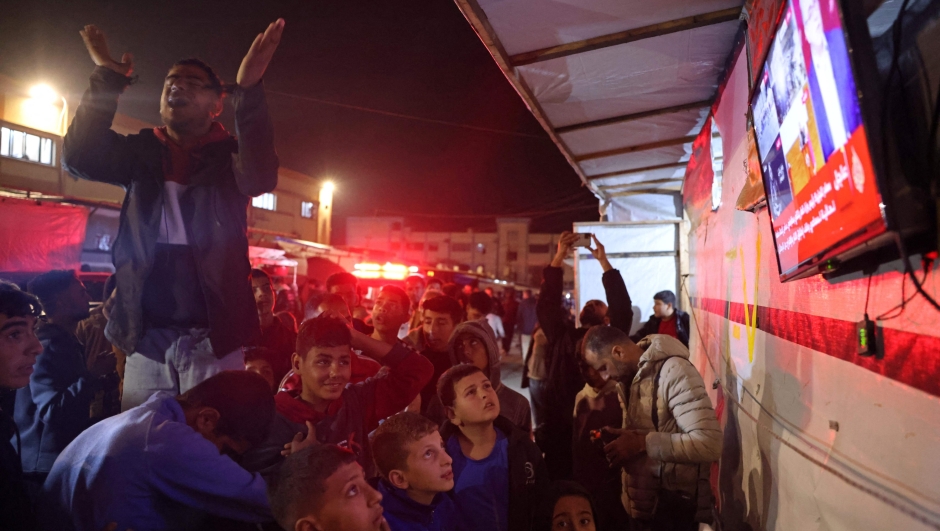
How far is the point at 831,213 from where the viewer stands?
175 centimetres

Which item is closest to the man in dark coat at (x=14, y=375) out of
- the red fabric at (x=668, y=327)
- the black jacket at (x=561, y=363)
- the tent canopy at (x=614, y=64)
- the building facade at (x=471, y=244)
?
the tent canopy at (x=614, y=64)

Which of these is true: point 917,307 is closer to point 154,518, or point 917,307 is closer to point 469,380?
point 469,380

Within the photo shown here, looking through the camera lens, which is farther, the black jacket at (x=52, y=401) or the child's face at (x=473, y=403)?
the black jacket at (x=52, y=401)

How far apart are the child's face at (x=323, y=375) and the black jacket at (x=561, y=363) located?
9.15 ft

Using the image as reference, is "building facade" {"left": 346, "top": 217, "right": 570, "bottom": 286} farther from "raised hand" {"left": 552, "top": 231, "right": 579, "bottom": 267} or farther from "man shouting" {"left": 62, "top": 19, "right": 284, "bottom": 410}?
"man shouting" {"left": 62, "top": 19, "right": 284, "bottom": 410}

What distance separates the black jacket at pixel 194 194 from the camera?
2354 mm

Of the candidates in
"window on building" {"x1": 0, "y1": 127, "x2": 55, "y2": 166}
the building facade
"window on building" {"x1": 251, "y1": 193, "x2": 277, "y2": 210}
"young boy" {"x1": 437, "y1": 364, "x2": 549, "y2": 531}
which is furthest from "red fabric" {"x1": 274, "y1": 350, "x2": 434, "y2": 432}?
the building facade

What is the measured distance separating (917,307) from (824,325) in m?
0.86

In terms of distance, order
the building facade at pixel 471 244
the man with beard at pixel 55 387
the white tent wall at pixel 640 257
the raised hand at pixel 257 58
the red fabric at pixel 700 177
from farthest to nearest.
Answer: the building facade at pixel 471 244 < the white tent wall at pixel 640 257 < the red fabric at pixel 700 177 < the man with beard at pixel 55 387 < the raised hand at pixel 257 58

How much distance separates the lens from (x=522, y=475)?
310cm

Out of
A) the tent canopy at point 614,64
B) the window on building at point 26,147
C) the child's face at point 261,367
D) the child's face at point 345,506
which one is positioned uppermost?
the window on building at point 26,147

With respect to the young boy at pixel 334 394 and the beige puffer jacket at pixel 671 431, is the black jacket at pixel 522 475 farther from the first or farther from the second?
the beige puffer jacket at pixel 671 431

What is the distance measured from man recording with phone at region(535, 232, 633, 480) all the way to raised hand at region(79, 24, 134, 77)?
393 cm

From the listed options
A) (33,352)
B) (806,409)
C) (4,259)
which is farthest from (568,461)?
(4,259)
